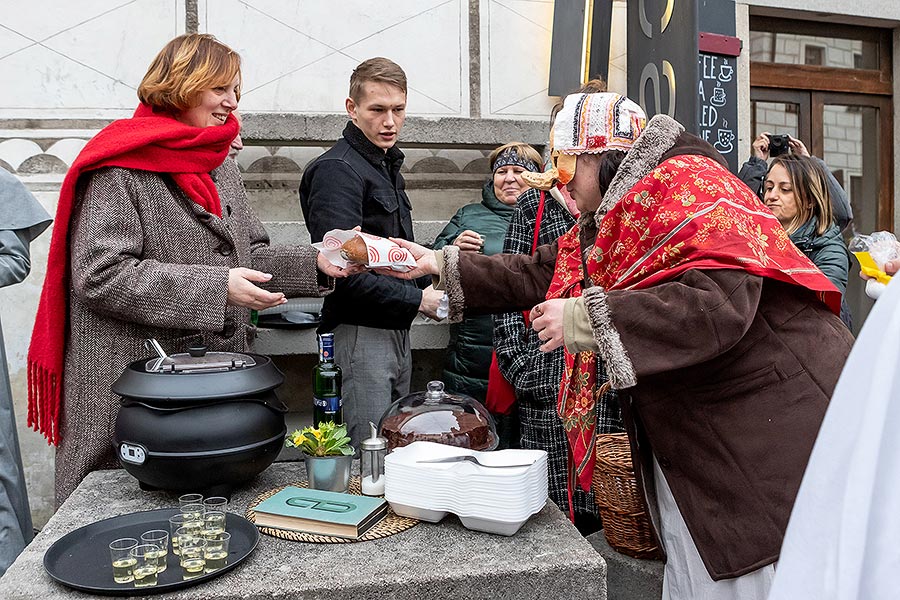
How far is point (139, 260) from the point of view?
1984 mm

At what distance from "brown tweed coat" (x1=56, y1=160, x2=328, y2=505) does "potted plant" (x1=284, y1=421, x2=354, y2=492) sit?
0.38 m

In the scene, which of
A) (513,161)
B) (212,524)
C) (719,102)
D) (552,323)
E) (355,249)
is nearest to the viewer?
(212,524)

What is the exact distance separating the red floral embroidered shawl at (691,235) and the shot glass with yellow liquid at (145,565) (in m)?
1.09

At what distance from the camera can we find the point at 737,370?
1.68 meters

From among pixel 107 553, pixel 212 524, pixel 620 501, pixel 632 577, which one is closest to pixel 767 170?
pixel 620 501

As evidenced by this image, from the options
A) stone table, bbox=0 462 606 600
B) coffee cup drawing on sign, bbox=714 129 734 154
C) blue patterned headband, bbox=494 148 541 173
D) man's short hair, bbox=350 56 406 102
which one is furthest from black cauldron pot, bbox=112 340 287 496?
coffee cup drawing on sign, bbox=714 129 734 154

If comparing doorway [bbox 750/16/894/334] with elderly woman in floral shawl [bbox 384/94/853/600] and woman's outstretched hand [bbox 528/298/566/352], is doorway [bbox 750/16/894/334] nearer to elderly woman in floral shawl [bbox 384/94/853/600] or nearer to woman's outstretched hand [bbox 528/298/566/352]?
elderly woman in floral shawl [bbox 384/94/853/600]

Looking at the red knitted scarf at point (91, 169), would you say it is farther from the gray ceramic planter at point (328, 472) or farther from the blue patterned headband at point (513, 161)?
the blue patterned headband at point (513, 161)

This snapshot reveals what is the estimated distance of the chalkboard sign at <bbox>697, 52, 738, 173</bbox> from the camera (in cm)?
384

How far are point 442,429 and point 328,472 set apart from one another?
11.2 inches

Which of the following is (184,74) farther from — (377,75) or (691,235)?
(691,235)

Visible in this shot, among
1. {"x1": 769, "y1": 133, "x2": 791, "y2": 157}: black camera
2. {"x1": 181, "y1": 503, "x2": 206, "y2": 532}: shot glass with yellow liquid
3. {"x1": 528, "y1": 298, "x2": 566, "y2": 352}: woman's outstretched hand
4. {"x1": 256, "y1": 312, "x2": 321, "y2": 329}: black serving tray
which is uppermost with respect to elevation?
{"x1": 769, "y1": 133, "x2": 791, "y2": 157}: black camera

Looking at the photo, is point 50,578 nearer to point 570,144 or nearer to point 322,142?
point 570,144

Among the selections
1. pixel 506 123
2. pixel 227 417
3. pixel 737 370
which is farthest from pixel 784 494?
pixel 506 123
